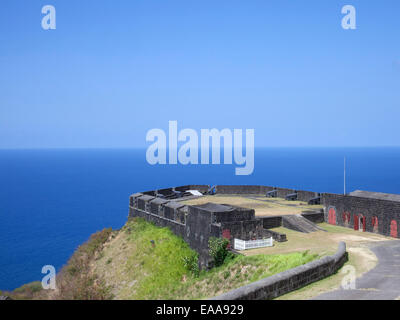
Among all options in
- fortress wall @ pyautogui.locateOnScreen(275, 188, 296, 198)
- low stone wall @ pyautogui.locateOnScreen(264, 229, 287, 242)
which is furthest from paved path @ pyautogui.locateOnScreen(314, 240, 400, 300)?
fortress wall @ pyautogui.locateOnScreen(275, 188, 296, 198)

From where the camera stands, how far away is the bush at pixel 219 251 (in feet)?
83.6

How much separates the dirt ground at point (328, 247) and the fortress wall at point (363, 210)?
77cm

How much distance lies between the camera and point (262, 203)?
1645 inches

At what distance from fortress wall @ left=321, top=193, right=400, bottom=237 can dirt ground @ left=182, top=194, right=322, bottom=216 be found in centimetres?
312

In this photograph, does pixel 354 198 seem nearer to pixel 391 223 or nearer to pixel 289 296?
pixel 391 223

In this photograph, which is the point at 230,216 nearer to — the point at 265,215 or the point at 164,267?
the point at 164,267

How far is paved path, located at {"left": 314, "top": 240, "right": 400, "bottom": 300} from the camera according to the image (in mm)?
12578

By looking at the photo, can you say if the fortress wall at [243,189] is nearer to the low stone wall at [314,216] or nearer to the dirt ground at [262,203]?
the dirt ground at [262,203]

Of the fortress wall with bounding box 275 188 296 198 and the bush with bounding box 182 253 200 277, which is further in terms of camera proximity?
the fortress wall with bounding box 275 188 296 198

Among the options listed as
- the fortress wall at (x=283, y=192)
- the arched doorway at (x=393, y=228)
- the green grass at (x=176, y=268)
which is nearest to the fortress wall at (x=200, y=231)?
the green grass at (x=176, y=268)

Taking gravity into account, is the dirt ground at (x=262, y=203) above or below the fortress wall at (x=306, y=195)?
below

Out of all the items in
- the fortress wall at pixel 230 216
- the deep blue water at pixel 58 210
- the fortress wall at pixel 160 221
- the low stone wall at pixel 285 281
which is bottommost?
the deep blue water at pixel 58 210

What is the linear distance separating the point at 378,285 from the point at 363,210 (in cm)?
1763

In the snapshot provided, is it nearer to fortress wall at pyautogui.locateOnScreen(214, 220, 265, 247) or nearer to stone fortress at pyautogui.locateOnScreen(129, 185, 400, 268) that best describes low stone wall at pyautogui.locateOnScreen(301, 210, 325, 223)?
stone fortress at pyautogui.locateOnScreen(129, 185, 400, 268)
